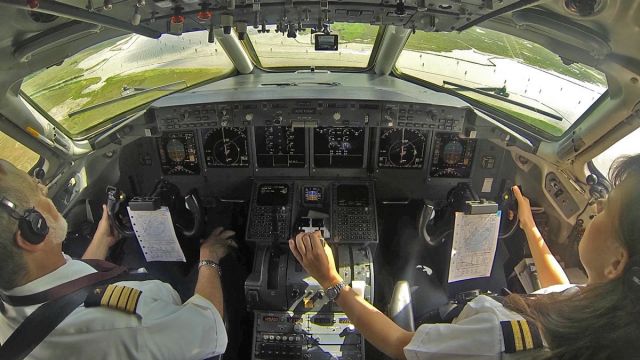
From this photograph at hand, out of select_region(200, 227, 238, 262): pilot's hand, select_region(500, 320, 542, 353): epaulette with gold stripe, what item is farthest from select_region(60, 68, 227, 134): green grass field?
select_region(500, 320, 542, 353): epaulette with gold stripe

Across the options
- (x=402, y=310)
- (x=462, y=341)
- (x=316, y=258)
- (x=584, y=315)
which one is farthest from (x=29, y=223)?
(x=402, y=310)

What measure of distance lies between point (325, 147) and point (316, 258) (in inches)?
59.4

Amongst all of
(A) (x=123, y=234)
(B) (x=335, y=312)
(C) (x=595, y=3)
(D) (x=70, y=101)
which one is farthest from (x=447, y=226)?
(D) (x=70, y=101)

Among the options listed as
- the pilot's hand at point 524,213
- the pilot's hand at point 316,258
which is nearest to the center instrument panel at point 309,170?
the pilot's hand at point 524,213

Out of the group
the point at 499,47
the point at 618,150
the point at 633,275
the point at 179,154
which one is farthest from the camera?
the point at 179,154

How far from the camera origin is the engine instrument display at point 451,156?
3338mm

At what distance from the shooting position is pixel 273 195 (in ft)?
11.1

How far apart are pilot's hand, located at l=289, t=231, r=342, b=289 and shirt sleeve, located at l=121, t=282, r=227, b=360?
1.58ft

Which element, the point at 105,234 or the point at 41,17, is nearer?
the point at 41,17

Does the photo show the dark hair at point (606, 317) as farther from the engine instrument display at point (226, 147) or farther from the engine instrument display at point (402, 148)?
the engine instrument display at point (226, 147)

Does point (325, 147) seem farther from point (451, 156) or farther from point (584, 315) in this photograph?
point (584, 315)

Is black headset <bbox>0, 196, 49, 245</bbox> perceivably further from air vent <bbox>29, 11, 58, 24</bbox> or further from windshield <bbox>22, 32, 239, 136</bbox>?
windshield <bbox>22, 32, 239, 136</bbox>

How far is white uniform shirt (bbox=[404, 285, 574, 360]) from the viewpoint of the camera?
128 centimetres

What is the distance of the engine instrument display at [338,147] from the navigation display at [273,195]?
1.10ft
